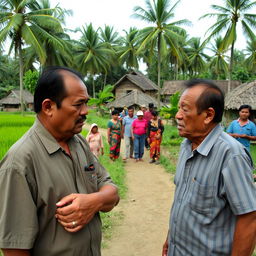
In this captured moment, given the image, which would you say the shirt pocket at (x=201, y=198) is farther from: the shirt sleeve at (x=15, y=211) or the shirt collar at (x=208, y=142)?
the shirt sleeve at (x=15, y=211)

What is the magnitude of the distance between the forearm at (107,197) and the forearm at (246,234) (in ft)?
2.47

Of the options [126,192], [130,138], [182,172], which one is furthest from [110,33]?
[182,172]

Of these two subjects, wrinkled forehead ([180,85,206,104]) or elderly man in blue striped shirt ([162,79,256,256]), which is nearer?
elderly man in blue striped shirt ([162,79,256,256])

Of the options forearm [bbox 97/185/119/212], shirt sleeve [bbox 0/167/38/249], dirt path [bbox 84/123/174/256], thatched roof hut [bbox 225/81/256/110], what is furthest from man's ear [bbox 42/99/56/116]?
thatched roof hut [bbox 225/81/256/110]

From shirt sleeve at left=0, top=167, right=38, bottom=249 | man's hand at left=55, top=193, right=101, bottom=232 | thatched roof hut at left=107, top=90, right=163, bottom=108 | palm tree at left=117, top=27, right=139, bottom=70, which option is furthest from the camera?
palm tree at left=117, top=27, right=139, bottom=70

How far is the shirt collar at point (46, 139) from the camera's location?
1277mm

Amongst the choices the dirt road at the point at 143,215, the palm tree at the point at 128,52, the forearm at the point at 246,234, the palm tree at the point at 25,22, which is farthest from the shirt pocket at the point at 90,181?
the palm tree at the point at 128,52

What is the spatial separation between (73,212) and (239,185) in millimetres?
924

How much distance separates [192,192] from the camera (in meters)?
1.60

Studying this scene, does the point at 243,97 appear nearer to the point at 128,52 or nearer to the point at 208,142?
the point at 208,142

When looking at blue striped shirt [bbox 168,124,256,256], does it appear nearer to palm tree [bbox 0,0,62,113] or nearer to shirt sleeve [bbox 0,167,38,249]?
shirt sleeve [bbox 0,167,38,249]

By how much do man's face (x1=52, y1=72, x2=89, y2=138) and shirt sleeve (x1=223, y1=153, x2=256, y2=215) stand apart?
91 cm

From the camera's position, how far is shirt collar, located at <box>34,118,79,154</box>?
128 centimetres

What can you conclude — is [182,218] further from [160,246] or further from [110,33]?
[110,33]
